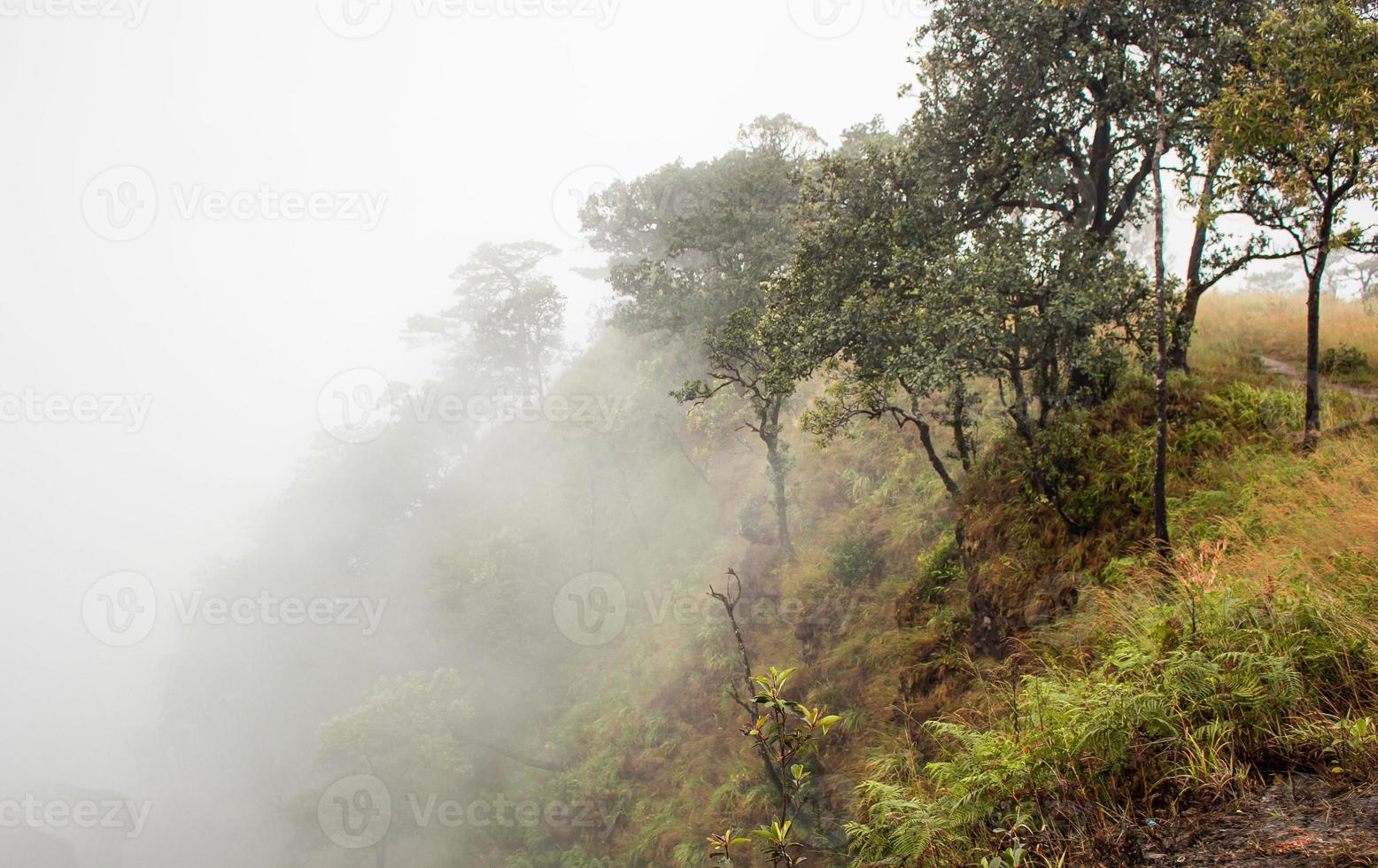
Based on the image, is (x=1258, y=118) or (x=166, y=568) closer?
(x=1258, y=118)

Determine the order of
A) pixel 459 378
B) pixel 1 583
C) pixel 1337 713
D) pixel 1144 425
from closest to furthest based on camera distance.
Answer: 1. pixel 1337 713
2. pixel 1144 425
3. pixel 459 378
4. pixel 1 583

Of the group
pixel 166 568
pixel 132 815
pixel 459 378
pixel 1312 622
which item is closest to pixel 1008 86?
pixel 1312 622

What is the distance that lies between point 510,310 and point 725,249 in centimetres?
2299

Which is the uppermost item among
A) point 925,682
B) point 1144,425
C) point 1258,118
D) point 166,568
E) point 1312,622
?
point 1258,118

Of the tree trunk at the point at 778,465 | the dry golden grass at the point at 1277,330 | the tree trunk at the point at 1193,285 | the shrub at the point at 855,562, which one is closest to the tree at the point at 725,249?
the tree trunk at the point at 778,465

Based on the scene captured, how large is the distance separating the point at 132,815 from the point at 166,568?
3264 inches

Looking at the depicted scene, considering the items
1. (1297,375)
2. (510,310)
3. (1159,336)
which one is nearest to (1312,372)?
(1159,336)

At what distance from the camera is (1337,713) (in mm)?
3977

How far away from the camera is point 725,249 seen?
69.7ft

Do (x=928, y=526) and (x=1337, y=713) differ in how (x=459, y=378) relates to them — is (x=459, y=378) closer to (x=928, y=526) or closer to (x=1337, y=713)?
(x=928, y=526)

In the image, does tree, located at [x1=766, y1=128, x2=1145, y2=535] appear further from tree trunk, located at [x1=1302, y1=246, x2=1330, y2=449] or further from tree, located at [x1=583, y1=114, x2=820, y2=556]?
tree, located at [x1=583, y1=114, x2=820, y2=556]

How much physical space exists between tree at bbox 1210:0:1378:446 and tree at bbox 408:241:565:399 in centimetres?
3568

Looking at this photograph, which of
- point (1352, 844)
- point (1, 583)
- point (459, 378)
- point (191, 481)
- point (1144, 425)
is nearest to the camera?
point (1352, 844)

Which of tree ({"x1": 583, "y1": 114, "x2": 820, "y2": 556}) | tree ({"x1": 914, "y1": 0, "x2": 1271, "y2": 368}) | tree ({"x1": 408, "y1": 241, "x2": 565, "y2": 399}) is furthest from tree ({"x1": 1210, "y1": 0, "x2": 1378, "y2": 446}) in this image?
tree ({"x1": 408, "y1": 241, "x2": 565, "y2": 399})
